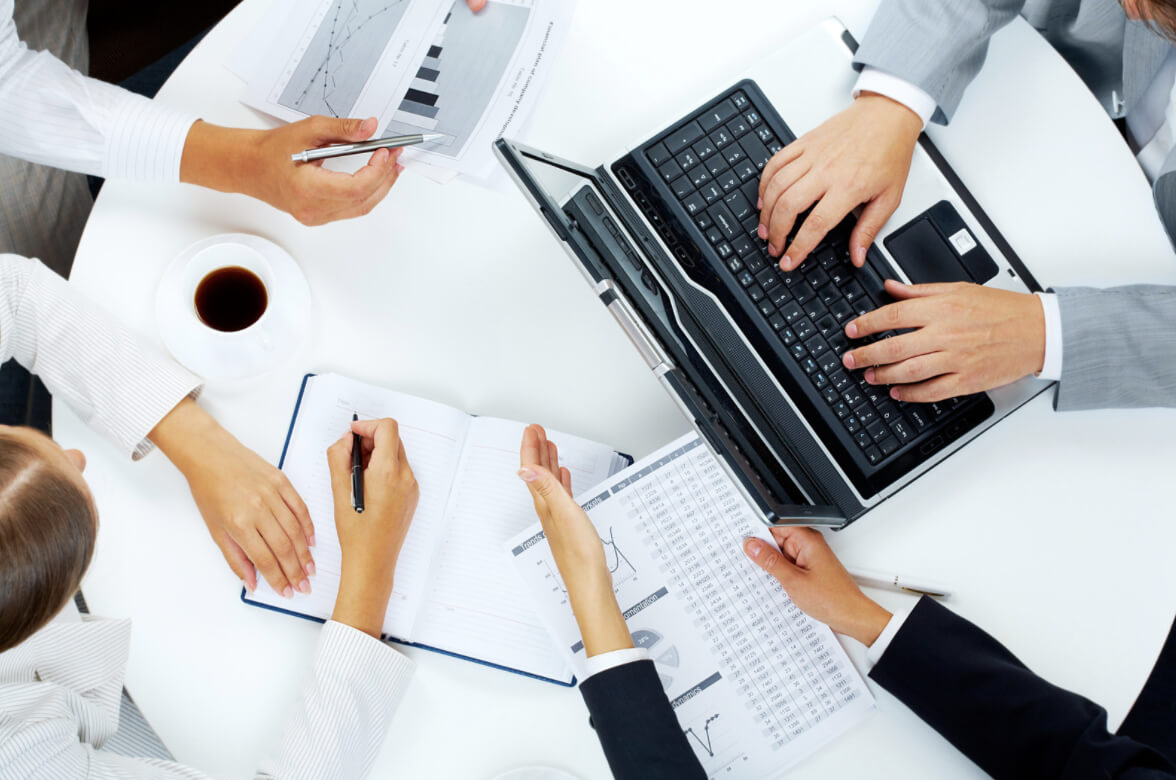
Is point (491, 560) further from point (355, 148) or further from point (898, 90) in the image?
point (898, 90)

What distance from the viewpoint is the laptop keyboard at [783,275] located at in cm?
86

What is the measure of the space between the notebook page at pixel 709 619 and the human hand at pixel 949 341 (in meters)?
0.21

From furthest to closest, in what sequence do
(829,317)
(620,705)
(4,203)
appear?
1. (4,203)
2. (829,317)
3. (620,705)

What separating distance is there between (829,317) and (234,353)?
63cm

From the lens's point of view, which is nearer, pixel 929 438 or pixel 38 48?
pixel 929 438

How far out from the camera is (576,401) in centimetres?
92

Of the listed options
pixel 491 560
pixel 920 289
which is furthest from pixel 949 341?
pixel 491 560

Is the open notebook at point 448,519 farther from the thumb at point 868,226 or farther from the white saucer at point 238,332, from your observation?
the thumb at point 868,226

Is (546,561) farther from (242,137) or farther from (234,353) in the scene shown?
(242,137)

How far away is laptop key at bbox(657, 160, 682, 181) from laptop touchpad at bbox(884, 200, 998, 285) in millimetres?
249

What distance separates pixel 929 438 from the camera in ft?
2.81

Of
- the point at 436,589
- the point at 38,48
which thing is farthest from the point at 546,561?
the point at 38,48

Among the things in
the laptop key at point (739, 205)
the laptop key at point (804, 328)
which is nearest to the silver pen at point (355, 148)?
the laptop key at point (739, 205)

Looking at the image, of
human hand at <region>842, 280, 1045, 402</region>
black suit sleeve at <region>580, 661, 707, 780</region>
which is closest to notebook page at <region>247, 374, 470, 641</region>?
black suit sleeve at <region>580, 661, 707, 780</region>
